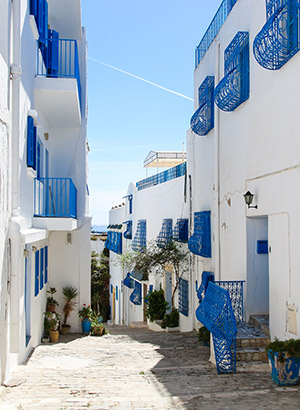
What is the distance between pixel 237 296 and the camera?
920cm

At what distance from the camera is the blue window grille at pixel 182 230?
14.5 meters

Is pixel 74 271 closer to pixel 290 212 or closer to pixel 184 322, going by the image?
pixel 184 322

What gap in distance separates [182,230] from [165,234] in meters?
1.91

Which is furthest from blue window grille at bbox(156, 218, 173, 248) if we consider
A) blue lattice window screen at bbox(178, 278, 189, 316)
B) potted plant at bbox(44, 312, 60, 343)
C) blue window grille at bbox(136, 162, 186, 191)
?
potted plant at bbox(44, 312, 60, 343)

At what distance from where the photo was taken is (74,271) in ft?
45.2

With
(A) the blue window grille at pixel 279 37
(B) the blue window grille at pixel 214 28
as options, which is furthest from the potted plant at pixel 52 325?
(B) the blue window grille at pixel 214 28

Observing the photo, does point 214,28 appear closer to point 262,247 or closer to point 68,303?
point 262,247

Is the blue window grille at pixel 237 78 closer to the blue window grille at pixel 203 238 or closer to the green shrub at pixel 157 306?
the blue window grille at pixel 203 238

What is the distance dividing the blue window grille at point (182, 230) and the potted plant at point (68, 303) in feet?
12.6

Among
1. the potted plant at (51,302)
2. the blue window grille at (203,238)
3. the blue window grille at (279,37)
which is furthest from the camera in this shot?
the potted plant at (51,302)

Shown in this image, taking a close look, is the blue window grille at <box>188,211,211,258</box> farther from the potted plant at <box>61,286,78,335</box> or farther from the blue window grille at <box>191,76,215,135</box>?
the potted plant at <box>61,286,78,335</box>

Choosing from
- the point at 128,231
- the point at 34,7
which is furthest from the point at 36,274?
the point at 128,231

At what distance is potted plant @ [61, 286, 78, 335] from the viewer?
1331cm

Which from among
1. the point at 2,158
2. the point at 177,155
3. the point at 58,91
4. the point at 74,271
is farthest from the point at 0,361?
the point at 177,155
